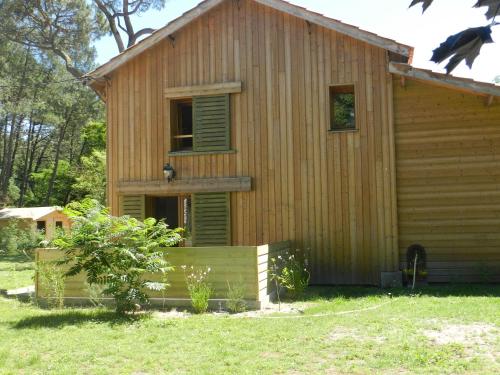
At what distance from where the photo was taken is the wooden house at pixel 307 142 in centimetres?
1185

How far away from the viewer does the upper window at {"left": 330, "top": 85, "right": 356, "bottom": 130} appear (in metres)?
12.9

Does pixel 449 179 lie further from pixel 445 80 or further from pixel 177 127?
pixel 177 127

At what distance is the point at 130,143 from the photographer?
13812 millimetres

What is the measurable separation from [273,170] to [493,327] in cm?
674

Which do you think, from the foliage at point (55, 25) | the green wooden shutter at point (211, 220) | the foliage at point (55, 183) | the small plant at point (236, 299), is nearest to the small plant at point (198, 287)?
the small plant at point (236, 299)

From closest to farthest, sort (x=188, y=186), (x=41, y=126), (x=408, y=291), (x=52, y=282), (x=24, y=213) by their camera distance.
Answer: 1. (x=52, y=282)
2. (x=408, y=291)
3. (x=188, y=186)
4. (x=24, y=213)
5. (x=41, y=126)

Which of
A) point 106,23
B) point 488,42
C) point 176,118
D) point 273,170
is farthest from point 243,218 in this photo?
point 106,23

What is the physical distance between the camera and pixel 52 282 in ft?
Answer: 32.3

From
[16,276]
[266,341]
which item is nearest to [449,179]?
[266,341]

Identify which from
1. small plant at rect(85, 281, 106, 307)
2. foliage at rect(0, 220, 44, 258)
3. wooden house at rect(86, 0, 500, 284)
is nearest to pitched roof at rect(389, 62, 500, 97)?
wooden house at rect(86, 0, 500, 284)

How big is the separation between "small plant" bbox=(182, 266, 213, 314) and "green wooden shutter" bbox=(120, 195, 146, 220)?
168 inches

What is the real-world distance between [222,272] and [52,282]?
3.05m

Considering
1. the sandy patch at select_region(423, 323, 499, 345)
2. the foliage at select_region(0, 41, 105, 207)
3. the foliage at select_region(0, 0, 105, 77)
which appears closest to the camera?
the sandy patch at select_region(423, 323, 499, 345)

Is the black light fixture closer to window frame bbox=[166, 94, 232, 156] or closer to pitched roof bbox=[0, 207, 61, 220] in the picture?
window frame bbox=[166, 94, 232, 156]
